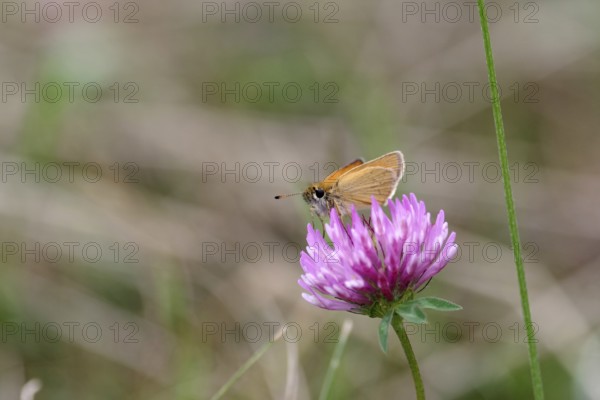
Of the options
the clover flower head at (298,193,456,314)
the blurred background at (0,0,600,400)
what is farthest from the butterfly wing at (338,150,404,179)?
the blurred background at (0,0,600,400)

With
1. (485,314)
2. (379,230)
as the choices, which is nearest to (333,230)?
(379,230)

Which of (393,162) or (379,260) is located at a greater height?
(393,162)

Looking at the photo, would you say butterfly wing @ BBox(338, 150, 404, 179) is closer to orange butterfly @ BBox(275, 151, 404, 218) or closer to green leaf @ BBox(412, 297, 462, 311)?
orange butterfly @ BBox(275, 151, 404, 218)

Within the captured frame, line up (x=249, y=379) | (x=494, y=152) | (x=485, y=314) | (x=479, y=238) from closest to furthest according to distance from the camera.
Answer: (x=249, y=379) < (x=485, y=314) < (x=479, y=238) < (x=494, y=152)

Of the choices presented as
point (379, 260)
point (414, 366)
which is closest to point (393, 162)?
point (379, 260)

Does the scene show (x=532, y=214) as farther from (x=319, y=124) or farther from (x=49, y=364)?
(x=49, y=364)

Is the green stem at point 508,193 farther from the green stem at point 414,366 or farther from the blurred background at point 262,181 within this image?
the blurred background at point 262,181

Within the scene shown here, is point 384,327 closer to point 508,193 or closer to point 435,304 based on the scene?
point 435,304
